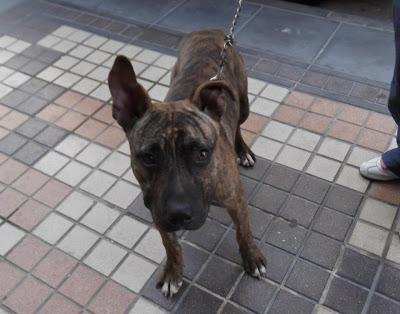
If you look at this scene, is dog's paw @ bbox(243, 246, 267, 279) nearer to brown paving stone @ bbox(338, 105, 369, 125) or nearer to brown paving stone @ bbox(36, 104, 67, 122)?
brown paving stone @ bbox(338, 105, 369, 125)

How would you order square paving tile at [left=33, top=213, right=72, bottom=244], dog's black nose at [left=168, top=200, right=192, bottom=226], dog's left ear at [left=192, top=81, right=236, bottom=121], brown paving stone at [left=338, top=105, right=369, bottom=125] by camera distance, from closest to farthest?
dog's black nose at [left=168, top=200, right=192, bottom=226] < dog's left ear at [left=192, top=81, right=236, bottom=121] < square paving tile at [left=33, top=213, right=72, bottom=244] < brown paving stone at [left=338, top=105, right=369, bottom=125]

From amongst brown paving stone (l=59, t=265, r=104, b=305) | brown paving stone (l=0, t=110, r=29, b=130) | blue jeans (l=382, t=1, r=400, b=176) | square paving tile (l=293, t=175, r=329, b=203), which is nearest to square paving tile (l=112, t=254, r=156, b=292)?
brown paving stone (l=59, t=265, r=104, b=305)

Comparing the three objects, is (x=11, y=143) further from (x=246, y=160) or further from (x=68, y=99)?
(x=246, y=160)

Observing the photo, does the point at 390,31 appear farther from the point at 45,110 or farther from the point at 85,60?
the point at 45,110

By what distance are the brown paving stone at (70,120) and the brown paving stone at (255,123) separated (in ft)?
5.43

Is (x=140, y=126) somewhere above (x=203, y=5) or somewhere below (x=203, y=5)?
above

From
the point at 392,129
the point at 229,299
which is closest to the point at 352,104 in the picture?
the point at 392,129

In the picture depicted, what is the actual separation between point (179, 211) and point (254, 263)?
1081 mm

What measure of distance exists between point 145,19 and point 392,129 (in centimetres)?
350

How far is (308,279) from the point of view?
3088 mm

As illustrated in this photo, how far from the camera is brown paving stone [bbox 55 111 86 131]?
4510 millimetres

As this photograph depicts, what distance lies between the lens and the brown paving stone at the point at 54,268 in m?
3.25

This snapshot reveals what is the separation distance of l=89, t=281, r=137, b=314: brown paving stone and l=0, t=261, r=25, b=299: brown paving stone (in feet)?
2.10

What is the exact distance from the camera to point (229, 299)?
3035 mm
